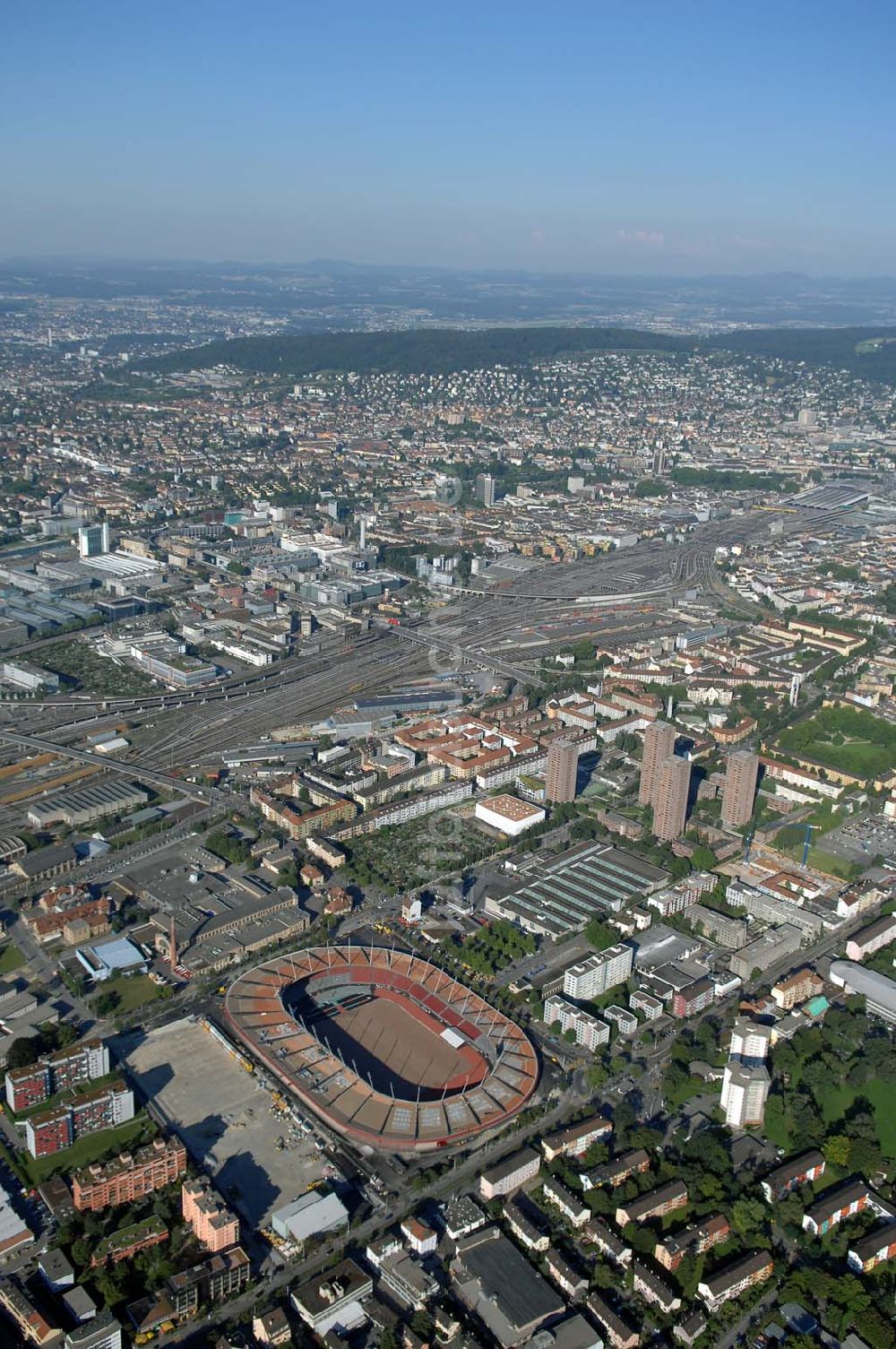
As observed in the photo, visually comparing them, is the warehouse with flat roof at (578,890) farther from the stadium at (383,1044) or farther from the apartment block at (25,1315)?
the apartment block at (25,1315)

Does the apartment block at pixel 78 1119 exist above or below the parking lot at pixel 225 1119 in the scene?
above

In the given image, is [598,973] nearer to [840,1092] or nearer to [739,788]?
[840,1092]

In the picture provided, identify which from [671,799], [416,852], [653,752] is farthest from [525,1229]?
[653,752]

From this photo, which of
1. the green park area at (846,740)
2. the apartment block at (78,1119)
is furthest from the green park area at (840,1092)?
the green park area at (846,740)

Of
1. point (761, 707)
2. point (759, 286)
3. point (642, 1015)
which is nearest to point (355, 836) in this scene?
point (642, 1015)

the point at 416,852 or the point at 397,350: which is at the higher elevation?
the point at 397,350

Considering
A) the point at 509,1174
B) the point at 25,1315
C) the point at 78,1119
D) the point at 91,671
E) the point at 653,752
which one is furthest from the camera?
the point at 91,671

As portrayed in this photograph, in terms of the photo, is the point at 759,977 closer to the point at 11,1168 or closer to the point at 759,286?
the point at 11,1168
